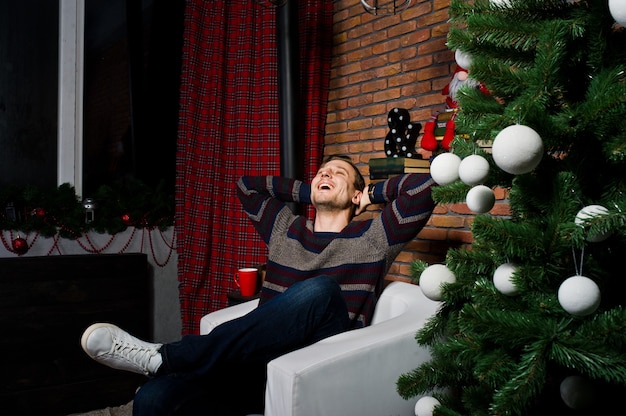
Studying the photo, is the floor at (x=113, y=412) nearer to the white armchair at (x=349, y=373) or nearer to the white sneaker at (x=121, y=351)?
the white sneaker at (x=121, y=351)

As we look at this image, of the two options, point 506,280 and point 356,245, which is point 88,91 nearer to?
point 356,245

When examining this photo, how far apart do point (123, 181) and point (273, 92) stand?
1.10m

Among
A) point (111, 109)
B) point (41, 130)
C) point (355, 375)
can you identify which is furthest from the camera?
point (111, 109)

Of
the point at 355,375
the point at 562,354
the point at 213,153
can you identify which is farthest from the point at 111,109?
A: the point at 562,354

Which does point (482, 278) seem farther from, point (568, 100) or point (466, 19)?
point (466, 19)

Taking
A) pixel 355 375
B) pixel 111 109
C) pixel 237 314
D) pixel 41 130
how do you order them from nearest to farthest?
1. pixel 355 375
2. pixel 237 314
3. pixel 41 130
4. pixel 111 109

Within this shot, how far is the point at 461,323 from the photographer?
910 millimetres

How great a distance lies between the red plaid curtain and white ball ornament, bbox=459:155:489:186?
6.67 feet

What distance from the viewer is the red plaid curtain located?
9.09ft

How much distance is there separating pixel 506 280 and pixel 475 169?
0.21 meters

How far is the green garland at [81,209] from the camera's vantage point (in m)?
2.38

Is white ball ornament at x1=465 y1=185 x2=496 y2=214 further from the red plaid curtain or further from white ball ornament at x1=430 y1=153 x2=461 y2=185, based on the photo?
the red plaid curtain

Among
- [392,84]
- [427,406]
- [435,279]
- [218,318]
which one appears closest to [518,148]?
[435,279]

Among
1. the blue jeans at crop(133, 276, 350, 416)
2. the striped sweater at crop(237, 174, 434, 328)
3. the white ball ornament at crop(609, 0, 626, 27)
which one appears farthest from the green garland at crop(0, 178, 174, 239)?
the white ball ornament at crop(609, 0, 626, 27)
